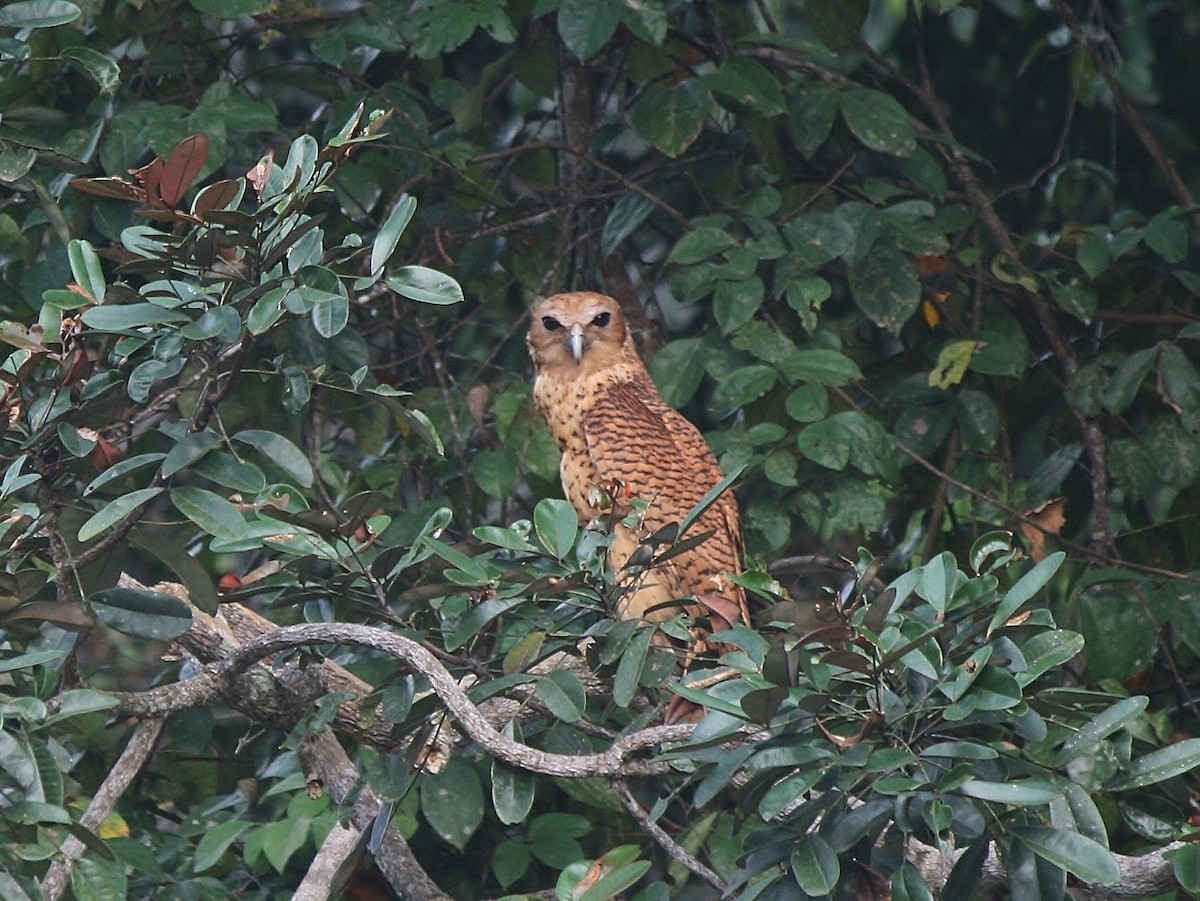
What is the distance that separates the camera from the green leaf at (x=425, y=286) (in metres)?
1.87

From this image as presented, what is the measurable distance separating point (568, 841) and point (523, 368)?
145 centimetres

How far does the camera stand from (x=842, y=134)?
3.44m

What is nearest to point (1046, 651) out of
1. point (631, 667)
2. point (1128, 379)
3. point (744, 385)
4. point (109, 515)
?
point (631, 667)

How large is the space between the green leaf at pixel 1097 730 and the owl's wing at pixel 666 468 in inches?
49.5

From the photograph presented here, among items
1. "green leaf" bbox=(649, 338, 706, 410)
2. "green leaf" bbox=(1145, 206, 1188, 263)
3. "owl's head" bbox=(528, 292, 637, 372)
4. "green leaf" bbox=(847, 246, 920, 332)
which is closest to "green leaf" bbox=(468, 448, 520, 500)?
"green leaf" bbox=(649, 338, 706, 410)

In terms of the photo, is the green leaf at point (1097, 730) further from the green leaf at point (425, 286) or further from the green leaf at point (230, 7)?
the green leaf at point (230, 7)

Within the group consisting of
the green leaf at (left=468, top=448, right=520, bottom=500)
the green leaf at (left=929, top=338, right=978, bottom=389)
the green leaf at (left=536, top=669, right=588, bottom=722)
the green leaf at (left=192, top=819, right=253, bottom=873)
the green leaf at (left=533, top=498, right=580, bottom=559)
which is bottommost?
the green leaf at (left=192, top=819, right=253, bottom=873)

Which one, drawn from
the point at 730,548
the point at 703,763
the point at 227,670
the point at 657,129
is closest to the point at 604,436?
the point at 730,548

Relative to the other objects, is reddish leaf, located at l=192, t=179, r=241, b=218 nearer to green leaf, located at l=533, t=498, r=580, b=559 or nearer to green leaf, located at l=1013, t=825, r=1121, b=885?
green leaf, located at l=533, t=498, r=580, b=559

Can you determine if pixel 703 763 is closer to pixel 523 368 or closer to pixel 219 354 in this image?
pixel 219 354

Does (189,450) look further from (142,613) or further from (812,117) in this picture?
(812,117)

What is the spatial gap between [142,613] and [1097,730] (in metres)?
1.16

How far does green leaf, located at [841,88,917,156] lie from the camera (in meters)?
3.20

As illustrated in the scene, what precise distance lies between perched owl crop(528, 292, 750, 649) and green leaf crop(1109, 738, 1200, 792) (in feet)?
4.07
